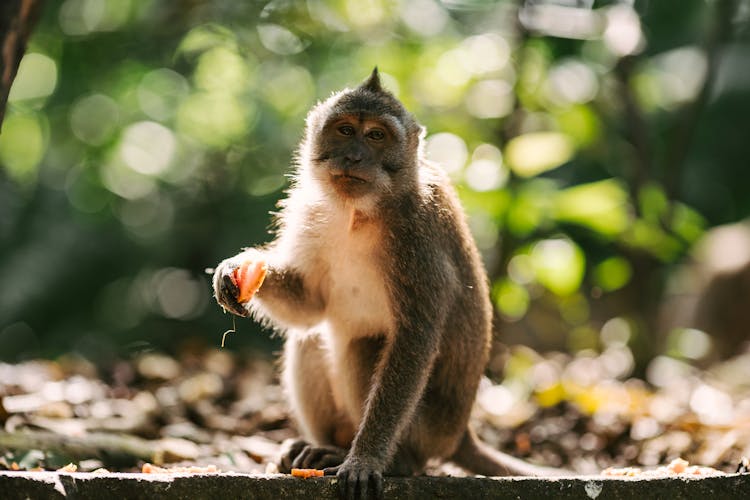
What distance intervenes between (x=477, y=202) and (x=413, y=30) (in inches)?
115

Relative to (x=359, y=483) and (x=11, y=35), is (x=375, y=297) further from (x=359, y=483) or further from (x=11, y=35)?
(x=11, y=35)

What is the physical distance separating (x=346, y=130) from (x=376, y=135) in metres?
0.17

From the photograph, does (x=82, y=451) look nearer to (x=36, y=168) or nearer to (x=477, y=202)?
(x=477, y=202)

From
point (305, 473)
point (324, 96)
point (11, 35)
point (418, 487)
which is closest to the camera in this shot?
point (418, 487)

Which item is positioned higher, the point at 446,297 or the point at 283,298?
the point at 446,297

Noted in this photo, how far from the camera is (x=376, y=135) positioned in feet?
17.1

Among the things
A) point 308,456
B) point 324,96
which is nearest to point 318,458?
point 308,456

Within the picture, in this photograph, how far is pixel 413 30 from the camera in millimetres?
10102

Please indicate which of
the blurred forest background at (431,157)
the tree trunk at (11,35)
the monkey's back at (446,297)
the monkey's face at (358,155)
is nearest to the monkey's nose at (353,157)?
the monkey's face at (358,155)

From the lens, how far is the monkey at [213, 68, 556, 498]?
490cm

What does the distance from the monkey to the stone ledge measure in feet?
2.13

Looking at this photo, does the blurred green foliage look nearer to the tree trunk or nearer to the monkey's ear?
the monkey's ear

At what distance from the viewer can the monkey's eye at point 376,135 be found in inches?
205

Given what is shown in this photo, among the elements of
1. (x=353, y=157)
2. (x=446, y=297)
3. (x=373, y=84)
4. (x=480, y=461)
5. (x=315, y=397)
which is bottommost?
(x=480, y=461)
